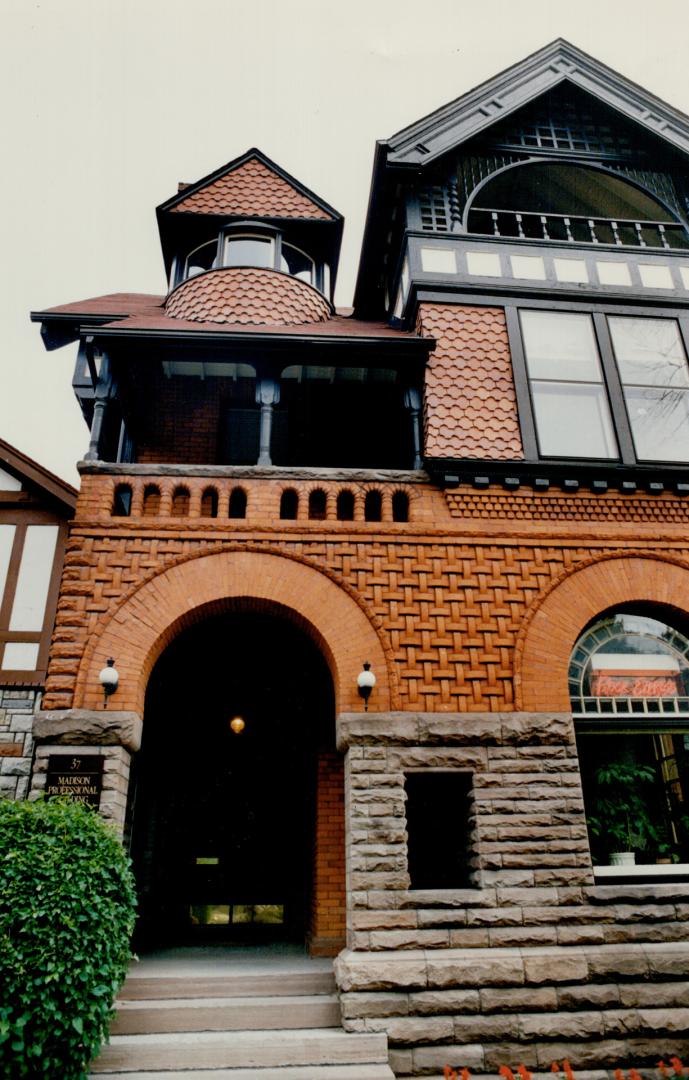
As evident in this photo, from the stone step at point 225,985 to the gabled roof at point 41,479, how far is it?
5210 mm

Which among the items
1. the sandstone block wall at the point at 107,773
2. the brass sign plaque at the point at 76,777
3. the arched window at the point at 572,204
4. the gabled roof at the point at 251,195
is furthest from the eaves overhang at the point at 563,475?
the gabled roof at the point at 251,195

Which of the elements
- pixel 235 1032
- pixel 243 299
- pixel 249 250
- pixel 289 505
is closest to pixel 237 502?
pixel 289 505

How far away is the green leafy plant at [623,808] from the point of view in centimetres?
862

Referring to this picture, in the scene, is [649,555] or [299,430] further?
[299,430]

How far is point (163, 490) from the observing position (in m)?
9.29

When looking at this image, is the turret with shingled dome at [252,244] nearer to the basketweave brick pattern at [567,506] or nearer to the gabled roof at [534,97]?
the gabled roof at [534,97]

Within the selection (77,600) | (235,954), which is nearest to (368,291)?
(77,600)

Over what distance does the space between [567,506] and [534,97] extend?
707cm

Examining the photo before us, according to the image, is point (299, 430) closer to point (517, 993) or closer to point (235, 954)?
point (235, 954)

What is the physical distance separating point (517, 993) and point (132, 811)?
17.2 feet

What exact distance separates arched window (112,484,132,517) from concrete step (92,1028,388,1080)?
19.0 feet

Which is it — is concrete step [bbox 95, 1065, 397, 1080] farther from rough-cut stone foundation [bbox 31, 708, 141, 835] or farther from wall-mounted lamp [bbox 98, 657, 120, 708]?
wall-mounted lamp [bbox 98, 657, 120, 708]

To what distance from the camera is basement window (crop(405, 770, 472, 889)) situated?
906 cm

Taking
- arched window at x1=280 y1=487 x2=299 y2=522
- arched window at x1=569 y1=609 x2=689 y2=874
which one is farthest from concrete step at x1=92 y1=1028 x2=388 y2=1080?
arched window at x1=280 y1=487 x2=299 y2=522
